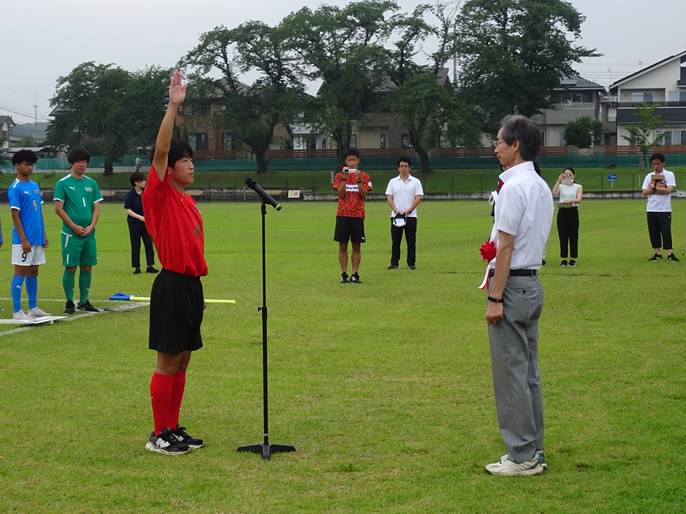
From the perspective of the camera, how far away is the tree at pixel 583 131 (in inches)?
3499

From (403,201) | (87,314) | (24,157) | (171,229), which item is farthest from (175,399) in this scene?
(403,201)

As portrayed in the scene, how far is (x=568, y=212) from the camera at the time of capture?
18.6 meters

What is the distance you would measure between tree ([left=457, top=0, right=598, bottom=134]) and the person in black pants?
6603cm

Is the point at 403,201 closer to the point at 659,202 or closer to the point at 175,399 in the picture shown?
the point at 659,202

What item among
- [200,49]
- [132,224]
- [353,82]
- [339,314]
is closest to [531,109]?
[353,82]

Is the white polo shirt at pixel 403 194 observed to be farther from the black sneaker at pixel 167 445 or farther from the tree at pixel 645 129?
the tree at pixel 645 129

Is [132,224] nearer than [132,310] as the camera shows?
No

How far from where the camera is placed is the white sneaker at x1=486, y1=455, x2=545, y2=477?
19.1 ft

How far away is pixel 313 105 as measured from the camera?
3260 inches

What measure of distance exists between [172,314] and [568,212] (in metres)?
13.5

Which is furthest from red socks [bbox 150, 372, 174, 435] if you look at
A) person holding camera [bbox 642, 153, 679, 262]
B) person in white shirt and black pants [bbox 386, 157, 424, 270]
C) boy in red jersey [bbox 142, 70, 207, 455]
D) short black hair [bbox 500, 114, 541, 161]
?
person holding camera [bbox 642, 153, 679, 262]

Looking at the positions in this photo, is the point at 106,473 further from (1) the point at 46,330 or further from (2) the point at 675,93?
(2) the point at 675,93

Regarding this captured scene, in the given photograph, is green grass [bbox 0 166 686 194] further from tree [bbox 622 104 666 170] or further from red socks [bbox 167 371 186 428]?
red socks [bbox 167 371 186 428]

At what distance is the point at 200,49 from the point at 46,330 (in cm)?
7774
